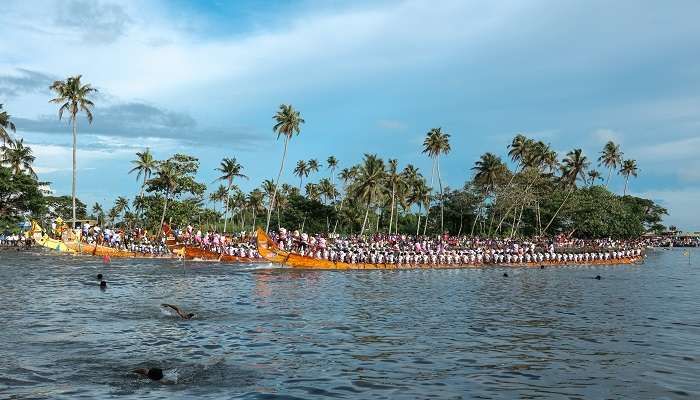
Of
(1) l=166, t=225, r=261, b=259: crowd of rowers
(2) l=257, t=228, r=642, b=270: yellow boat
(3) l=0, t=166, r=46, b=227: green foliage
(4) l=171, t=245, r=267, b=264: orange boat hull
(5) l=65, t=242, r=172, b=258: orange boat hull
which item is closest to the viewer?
(2) l=257, t=228, r=642, b=270: yellow boat

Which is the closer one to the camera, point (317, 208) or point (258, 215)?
point (317, 208)

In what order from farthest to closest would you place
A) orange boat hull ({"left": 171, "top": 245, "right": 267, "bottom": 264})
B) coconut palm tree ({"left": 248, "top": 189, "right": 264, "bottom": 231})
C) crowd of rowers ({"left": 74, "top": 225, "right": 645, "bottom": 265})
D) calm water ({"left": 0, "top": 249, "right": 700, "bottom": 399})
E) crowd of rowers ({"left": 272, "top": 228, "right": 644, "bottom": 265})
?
coconut palm tree ({"left": 248, "top": 189, "right": 264, "bottom": 231}) → orange boat hull ({"left": 171, "top": 245, "right": 267, "bottom": 264}) → crowd of rowers ({"left": 74, "top": 225, "right": 645, "bottom": 265}) → crowd of rowers ({"left": 272, "top": 228, "right": 644, "bottom": 265}) → calm water ({"left": 0, "top": 249, "right": 700, "bottom": 399})

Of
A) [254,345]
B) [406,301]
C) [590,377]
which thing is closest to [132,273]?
[406,301]

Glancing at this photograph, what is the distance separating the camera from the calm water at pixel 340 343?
43.8 ft

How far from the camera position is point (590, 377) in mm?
14695

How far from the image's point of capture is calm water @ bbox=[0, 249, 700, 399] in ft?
43.8

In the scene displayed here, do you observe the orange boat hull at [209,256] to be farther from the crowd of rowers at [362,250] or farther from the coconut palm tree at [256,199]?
the coconut palm tree at [256,199]

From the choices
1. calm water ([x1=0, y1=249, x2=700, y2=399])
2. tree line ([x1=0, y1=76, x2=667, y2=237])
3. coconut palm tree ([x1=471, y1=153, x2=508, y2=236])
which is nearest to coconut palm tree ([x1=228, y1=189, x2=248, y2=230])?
tree line ([x1=0, y1=76, x2=667, y2=237])

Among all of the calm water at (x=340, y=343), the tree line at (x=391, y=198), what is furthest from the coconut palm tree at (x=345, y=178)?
the calm water at (x=340, y=343)

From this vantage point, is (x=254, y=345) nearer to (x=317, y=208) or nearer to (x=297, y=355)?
(x=297, y=355)

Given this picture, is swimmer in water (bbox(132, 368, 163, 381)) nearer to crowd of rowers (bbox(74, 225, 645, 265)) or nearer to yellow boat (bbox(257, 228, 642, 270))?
yellow boat (bbox(257, 228, 642, 270))

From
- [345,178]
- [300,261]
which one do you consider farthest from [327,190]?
[300,261]

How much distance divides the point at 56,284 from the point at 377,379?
26427 millimetres

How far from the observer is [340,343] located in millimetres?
18500
